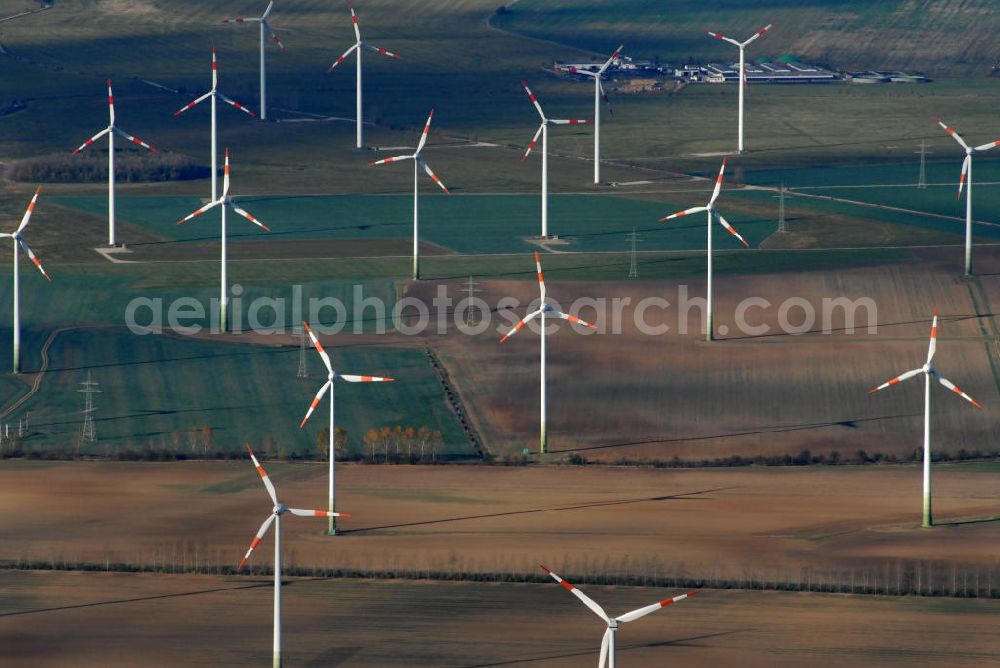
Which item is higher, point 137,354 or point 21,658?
point 137,354

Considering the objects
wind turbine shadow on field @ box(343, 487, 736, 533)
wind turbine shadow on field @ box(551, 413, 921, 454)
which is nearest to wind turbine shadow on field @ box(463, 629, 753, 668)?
wind turbine shadow on field @ box(343, 487, 736, 533)

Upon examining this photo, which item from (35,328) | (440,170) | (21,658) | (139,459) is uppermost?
(440,170)

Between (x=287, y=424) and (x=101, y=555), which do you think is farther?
(x=287, y=424)

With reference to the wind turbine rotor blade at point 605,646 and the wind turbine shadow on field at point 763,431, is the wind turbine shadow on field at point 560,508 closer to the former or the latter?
the wind turbine shadow on field at point 763,431

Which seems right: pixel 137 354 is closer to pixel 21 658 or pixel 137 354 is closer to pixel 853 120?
pixel 21 658

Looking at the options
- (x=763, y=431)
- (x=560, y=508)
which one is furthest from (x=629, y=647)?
(x=763, y=431)

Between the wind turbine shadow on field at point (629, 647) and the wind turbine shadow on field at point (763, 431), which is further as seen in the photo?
the wind turbine shadow on field at point (763, 431)

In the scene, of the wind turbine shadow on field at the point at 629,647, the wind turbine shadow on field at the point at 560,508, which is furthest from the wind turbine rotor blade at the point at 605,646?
the wind turbine shadow on field at the point at 560,508

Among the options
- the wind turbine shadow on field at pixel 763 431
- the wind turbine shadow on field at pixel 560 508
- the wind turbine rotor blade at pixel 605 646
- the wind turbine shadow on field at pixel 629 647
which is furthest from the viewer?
the wind turbine shadow on field at pixel 763 431

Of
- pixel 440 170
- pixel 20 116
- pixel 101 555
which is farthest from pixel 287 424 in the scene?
pixel 20 116

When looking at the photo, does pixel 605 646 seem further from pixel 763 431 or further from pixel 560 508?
pixel 763 431

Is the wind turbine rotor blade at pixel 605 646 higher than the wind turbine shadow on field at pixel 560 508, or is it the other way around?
the wind turbine shadow on field at pixel 560 508
